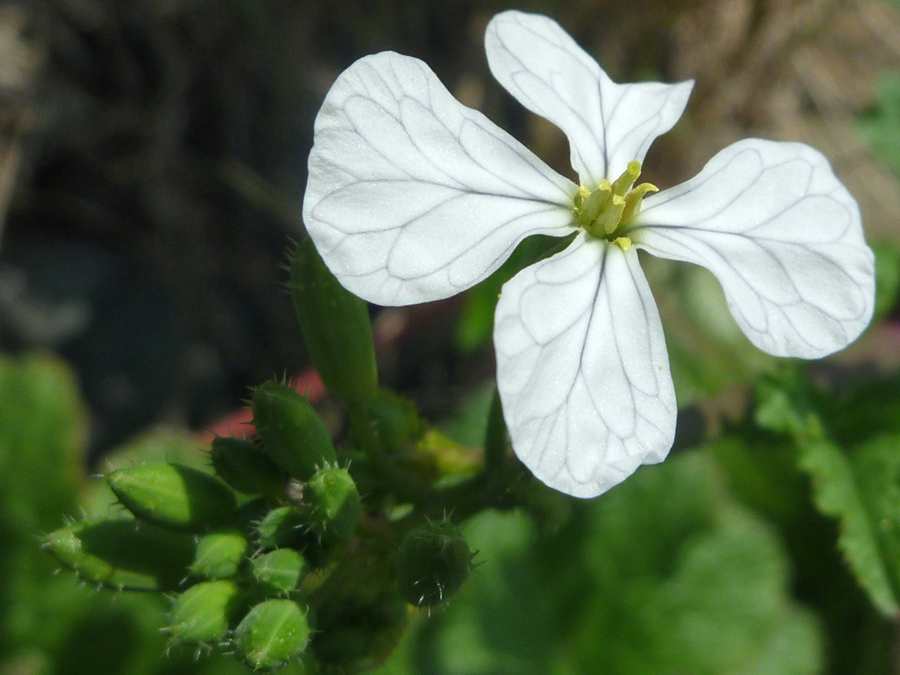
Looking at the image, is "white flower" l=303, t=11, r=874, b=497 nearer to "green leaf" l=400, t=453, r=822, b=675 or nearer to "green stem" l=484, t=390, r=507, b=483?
"green stem" l=484, t=390, r=507, b=483

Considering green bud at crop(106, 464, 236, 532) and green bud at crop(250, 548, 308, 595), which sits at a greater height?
green bud at crop(106, 464, 236, 532)

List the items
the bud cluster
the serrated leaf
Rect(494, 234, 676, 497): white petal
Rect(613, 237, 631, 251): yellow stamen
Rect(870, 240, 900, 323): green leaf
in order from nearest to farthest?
Rect(494, 234, 676, 497): white petal < the bud cluster < Rect(613, 237, 631, 251): yellow stamen < the serrated leaf < Rect(870, 240, 900, 323): green leaf

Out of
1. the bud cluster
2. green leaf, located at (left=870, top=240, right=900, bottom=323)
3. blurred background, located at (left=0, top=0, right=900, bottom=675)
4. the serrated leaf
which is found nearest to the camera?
the bud cluster

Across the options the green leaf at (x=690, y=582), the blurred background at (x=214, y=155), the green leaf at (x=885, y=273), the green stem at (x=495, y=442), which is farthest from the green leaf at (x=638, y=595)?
the green stem at (x=495, y=442)

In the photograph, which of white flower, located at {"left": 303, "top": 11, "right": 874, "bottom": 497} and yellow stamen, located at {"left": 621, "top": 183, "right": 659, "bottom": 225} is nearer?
white flower, located at {"left": 303, "top": 11, "right": 874, "bottom": 497}

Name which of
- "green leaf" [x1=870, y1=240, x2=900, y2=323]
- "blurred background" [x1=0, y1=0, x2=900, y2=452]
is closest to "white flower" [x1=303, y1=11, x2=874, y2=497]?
"green leaf" [x1=870, y1=240, x2=900, y2=323]

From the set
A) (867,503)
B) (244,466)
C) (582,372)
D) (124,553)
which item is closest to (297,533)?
(244,466)
